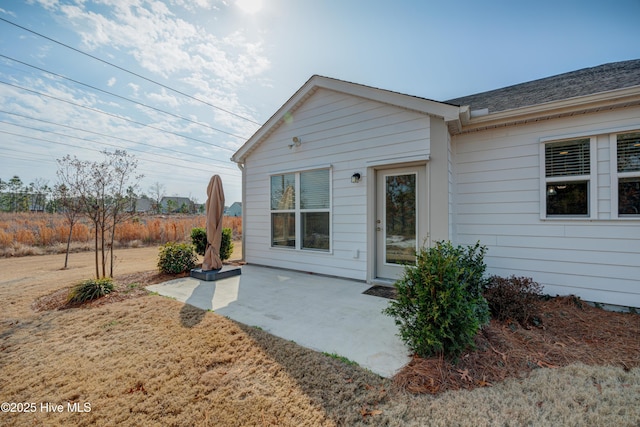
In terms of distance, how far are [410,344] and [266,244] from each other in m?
5.24

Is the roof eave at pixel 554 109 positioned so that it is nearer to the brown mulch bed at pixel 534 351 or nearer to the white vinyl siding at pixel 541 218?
the white vinyl siding at pixel 541 218

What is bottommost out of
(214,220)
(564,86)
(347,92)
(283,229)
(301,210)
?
(283,229)

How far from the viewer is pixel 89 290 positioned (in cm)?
460

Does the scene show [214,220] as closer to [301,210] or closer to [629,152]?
[301,210]

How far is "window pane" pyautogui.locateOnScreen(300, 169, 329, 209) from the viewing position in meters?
6.11

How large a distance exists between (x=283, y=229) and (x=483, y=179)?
4.67 metres

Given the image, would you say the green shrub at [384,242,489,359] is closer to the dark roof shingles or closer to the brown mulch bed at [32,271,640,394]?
the brown mulch bed at [32,271,640,394]

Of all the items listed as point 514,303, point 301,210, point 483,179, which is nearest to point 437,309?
point 514,303

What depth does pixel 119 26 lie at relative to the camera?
23.0 feet

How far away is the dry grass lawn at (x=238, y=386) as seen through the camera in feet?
6.16

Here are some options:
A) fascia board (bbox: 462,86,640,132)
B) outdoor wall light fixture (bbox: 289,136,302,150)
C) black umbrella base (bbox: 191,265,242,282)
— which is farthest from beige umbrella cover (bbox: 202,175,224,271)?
fascia board (bbox: 462,86,640,132)

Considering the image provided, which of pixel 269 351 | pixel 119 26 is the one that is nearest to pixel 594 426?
pixel 269 351

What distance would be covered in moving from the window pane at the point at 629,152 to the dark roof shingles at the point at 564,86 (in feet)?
2.53

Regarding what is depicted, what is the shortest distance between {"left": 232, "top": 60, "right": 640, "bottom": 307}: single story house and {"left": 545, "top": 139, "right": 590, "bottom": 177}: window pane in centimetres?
2
